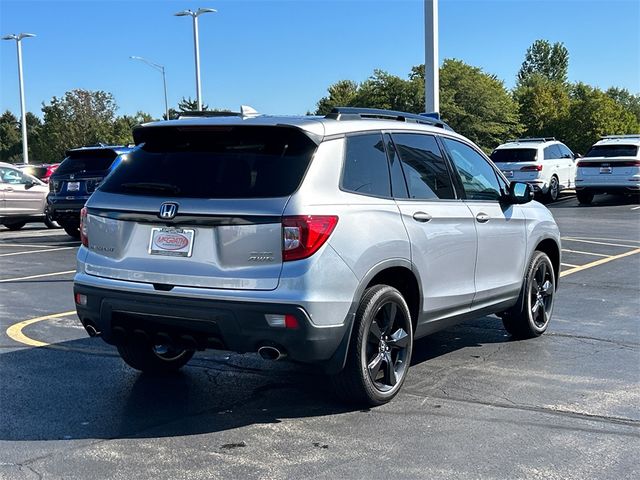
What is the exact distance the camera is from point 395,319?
512cm

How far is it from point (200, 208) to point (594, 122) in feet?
161

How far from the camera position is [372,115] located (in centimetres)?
545

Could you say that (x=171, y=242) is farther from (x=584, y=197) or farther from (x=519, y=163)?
Answer: (x=584, y=197)

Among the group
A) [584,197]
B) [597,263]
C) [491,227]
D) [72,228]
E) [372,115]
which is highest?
[372,115]

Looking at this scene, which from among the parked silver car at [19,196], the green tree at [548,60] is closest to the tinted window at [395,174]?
the parked silver car at [19,196]

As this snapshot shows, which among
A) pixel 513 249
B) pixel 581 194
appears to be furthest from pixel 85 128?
pixel 513 249

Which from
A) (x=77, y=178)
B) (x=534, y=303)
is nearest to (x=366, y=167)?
(x=534, y=303)

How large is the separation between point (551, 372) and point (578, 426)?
4.04 ft

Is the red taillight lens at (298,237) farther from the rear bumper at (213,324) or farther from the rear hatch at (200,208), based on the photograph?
the rear bumper at (213,324)

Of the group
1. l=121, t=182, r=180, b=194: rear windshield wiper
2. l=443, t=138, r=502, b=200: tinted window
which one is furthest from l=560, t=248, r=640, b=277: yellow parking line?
l=121, t=182, r=180, b=194: rear windshield wiper

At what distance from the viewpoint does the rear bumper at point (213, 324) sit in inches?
172

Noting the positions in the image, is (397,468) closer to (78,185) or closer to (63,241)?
(78,185)

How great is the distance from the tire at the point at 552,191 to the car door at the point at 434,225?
63.9 feet

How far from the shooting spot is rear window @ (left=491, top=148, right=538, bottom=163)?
23536 millimetres
